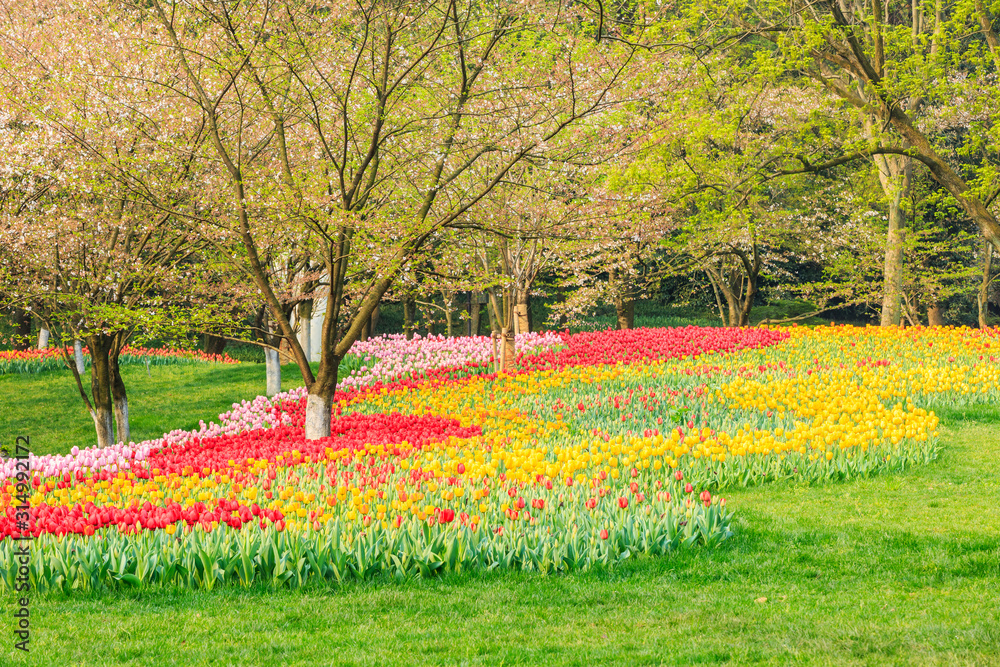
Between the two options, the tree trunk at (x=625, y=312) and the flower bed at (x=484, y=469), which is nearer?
the flower bed at (x=484, y=469)

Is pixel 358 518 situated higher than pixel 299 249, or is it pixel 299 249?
pixel 299 249

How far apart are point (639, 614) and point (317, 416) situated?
6.39m

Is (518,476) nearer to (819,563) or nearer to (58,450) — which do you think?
(819,563)

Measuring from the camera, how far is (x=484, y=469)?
782cm

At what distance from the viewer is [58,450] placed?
14.2 metres

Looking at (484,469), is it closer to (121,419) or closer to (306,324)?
(121,419)

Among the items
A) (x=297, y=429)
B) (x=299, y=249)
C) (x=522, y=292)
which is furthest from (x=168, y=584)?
(x=522, y=292)

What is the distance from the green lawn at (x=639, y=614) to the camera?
4410 millimetres

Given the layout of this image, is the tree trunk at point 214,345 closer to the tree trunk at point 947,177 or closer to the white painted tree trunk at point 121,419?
the white painted tree trunk at point 121,419

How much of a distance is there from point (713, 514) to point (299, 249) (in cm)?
730

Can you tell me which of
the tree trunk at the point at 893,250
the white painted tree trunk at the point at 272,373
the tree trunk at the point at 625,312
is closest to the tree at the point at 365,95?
the white painted tree trunk at the point at 272,373

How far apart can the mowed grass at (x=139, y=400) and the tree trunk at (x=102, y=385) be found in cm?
199

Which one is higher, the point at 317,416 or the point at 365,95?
the point at 365,95

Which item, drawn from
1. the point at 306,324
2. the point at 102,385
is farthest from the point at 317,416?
the point at 306,324
